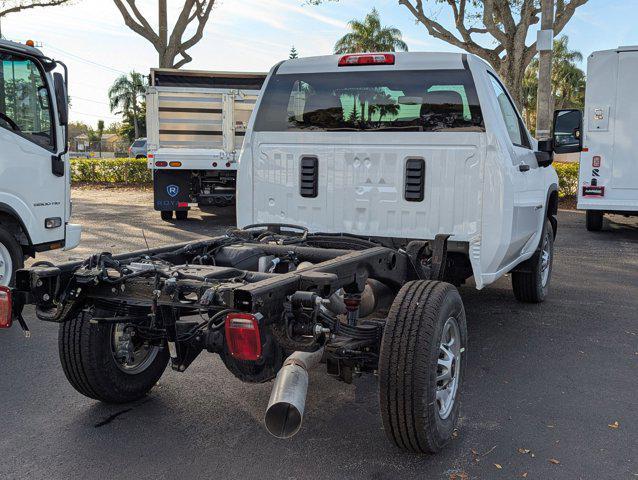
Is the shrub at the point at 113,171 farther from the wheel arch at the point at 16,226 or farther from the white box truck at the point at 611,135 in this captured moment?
the wheel arch at the point at 16,226

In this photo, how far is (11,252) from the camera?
6316mm

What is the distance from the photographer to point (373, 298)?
174 inches

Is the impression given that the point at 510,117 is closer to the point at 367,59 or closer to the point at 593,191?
the point at 367,59

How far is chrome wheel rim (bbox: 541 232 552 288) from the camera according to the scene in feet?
22.1

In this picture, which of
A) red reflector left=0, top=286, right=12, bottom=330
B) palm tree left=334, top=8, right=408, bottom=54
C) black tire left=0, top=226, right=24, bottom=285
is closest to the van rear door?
black tire left=0, top=226, right=24, bottom=285

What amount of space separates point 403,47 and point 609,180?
3745 centimetres

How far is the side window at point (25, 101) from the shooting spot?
6477 millimetres

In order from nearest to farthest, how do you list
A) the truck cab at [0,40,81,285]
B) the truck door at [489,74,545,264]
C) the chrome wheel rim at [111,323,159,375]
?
the chrome wheel rim at [111,323,159,375], the truck door at [489,74,545,264], the truck cab at [0,40,81,285]

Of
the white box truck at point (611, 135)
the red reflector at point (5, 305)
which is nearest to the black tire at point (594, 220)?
the white box truck at point (611, 135)

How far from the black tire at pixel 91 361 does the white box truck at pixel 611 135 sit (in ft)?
31.4

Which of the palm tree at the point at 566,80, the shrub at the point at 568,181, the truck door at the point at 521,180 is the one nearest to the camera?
the truck door at the point at 521,180

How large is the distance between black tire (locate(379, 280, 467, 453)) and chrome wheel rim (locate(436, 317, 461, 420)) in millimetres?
117

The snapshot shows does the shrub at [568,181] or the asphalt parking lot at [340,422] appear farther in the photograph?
the shrub at [568,181]

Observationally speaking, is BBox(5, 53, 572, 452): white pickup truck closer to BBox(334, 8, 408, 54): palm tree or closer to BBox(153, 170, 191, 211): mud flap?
BBox(153, 170, 191, 211): mud flap
